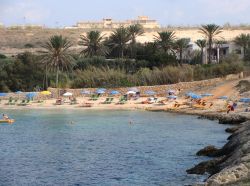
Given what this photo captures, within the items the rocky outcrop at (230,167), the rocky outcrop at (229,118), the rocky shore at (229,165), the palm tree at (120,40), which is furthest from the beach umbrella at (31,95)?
the rocky outcrop at (230,167)

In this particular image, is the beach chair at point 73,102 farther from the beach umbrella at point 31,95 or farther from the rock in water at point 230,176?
the rock in water at point 230,176

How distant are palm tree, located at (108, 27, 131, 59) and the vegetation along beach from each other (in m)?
0.17

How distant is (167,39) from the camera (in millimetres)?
87125

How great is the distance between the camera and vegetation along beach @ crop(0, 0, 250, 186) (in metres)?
28.6

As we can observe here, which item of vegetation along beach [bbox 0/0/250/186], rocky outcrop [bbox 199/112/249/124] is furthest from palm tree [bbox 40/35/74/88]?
rocky outcrop [bbox 199/112/249/124]

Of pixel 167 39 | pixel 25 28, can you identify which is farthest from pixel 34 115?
pixel 25 28

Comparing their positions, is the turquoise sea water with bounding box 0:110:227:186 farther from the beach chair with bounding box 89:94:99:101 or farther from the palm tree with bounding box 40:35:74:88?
the palm tree with bounding box 40:35:74:88

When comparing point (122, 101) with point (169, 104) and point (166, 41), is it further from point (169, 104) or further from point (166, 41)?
point (166, 41)

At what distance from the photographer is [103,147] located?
3819 centimetres

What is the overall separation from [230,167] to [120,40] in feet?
228

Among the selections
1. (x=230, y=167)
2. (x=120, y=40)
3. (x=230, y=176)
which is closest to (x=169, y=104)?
(x=120, y=40)

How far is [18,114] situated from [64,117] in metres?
6.62

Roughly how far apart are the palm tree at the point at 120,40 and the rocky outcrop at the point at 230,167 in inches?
2300

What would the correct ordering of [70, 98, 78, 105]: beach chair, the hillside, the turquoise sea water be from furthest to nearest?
the hillside → [70, 98, 78, 105]: beach chair → the turquoise sea water
